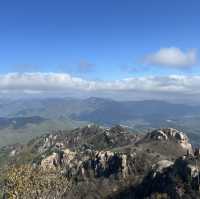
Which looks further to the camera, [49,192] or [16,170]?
[49,192]

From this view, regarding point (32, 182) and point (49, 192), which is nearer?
point (32, 182)

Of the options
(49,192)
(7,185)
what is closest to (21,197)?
(7,185)

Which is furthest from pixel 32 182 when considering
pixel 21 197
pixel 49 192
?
pixel 49 192

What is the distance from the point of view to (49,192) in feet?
613

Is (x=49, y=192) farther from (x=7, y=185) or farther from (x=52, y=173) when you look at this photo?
(x=7, y=185)

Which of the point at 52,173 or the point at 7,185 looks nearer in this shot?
the point at 7,185

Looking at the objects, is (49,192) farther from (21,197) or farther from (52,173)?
(21,197)

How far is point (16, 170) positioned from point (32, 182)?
11.7 metres

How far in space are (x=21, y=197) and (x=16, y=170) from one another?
11415mm

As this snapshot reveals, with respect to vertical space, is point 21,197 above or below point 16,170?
below

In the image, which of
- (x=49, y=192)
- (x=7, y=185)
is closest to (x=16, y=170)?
(x=7, y=185)

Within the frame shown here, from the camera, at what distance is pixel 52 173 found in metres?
194

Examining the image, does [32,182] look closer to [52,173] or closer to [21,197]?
[21,197]

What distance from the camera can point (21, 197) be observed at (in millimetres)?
158625
